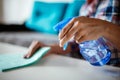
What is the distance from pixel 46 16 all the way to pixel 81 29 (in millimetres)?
1854

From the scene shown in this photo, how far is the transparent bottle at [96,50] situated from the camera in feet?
2.12

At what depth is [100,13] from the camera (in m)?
1.17

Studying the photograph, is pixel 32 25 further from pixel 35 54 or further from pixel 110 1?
pixel 35 54

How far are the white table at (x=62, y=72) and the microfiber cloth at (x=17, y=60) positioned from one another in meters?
0.02

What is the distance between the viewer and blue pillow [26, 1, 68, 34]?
230cm

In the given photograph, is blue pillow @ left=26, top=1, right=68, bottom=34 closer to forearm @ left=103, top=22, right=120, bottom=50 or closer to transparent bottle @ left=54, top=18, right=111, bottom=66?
transparent bottle @ left=54, top=18, right=111, bottom=66

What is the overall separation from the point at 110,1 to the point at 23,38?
103 cm

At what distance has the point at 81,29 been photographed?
583mm

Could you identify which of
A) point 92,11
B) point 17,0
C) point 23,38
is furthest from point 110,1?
point 17,0

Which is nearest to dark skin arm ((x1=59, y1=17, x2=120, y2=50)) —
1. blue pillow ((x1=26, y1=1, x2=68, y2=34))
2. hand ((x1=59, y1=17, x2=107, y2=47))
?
hand ((x1=59, y1=17, x2=107, y2=47))

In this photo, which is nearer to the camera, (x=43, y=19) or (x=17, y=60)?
(x=17, y=60)

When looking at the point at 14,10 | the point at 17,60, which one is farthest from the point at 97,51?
the point at 14,10

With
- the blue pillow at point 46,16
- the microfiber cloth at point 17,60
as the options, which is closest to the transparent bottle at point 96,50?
the microfiber cloth at point 17,60

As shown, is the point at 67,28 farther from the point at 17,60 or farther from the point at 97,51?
the point at 17,60
